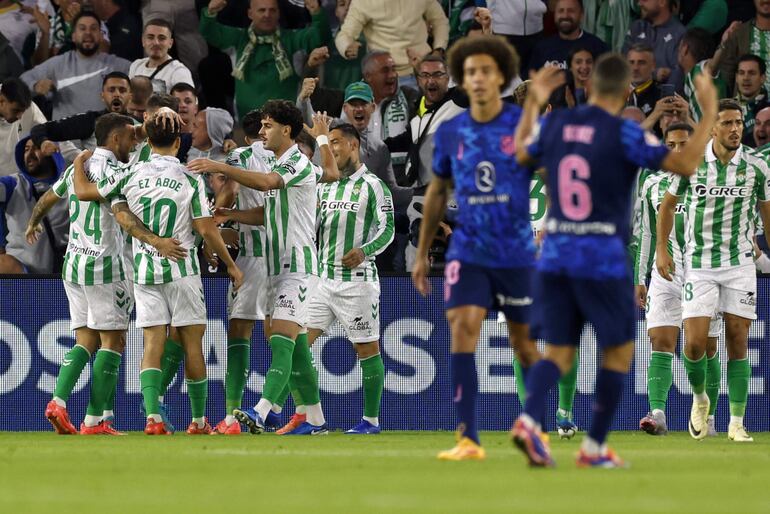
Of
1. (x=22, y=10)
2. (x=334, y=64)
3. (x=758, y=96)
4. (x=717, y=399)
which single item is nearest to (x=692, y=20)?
(x=758, y=96)

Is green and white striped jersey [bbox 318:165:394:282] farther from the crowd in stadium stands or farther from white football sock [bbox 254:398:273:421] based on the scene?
white football sock [bbox 254:398:273:421]

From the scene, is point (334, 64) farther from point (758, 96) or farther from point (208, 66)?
point (758, 96)

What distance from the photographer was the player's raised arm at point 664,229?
11836 millimetres

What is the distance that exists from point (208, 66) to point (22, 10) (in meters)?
2.47

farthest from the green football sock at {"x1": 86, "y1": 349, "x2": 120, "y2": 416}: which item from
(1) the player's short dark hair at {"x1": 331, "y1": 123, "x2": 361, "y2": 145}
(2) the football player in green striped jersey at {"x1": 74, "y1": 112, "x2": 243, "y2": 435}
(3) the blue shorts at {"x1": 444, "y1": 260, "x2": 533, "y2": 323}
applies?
(3) the blue shorts at {"x1": 444, "y1": 260, "x2": 533, "y2": 323}

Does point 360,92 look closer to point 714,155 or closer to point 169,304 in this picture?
point 169,304

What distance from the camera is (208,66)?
16.8 metres

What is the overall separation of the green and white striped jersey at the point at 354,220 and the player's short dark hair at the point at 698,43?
4.73 m

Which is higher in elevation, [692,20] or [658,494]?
[692,20]

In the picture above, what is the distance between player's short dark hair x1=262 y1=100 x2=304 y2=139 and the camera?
12.0m

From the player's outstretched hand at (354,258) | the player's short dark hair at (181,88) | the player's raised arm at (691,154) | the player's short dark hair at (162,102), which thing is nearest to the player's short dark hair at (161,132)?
the player's short dark hair at (162,102)

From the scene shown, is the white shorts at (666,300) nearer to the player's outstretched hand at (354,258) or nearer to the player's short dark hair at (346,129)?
the player's outstretched hand at (354,258)

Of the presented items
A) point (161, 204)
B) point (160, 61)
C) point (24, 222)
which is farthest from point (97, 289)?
point (160, 61)

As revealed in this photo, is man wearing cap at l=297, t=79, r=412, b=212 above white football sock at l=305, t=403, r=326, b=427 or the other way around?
above
